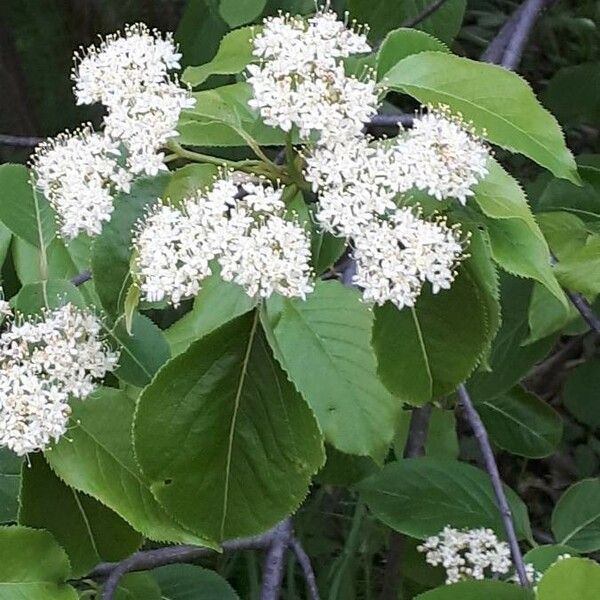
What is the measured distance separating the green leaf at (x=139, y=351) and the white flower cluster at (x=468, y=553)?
1.44 ft

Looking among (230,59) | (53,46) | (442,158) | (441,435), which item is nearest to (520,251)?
(442,158)

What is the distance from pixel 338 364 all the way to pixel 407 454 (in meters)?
0.45

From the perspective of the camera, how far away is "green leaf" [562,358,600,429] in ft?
6.43

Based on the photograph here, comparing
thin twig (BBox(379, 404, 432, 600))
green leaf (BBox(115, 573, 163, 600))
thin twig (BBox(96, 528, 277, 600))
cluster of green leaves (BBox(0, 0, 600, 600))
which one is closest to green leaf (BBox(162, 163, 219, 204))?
cluster of green leaves (BBox(0, 0, 600, 600))

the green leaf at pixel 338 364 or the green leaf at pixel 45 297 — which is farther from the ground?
the green leaf at pixel 45 297

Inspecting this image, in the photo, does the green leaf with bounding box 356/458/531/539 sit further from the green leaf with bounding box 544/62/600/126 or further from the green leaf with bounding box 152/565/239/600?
the green leaf with bounding box 544/62/600/126

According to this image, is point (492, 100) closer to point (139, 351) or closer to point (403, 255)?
point (403, 255)

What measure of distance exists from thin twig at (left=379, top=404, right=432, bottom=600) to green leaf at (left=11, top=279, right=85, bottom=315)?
1.90 ft

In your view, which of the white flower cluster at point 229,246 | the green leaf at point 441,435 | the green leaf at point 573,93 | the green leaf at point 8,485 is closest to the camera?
the white flower cluster at point 229,246

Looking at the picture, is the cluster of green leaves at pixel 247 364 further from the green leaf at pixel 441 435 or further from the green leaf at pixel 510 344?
the green leaf at pixel 441 435

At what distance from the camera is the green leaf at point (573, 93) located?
1.86 meters

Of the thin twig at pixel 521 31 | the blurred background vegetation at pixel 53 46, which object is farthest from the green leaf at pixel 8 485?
the blurred background vegetation at pixel 53 46

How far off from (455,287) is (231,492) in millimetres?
239

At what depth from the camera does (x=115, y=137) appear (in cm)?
79
